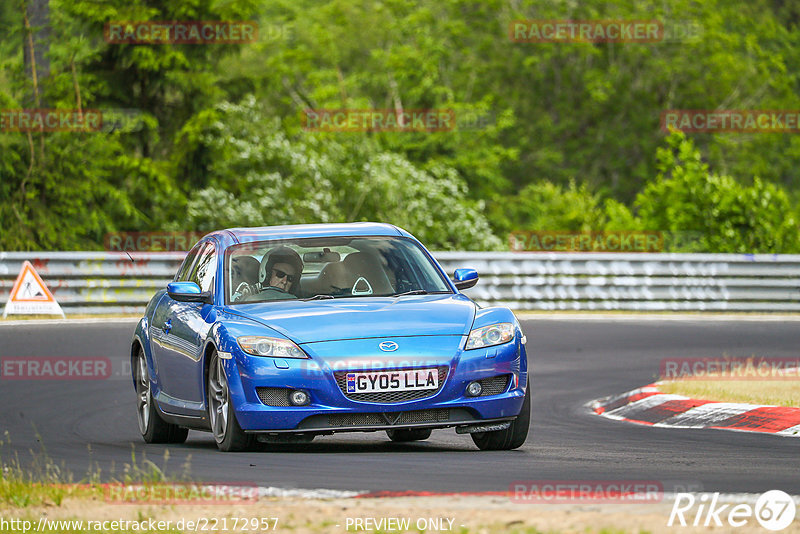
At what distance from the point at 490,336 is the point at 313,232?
5.81 feet

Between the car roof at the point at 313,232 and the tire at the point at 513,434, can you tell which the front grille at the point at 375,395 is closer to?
the tire at the point at 513,434

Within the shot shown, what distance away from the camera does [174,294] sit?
9930mm

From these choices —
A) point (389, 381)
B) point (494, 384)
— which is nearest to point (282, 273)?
point (389, 381)

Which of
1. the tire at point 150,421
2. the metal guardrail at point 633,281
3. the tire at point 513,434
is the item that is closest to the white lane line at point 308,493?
the tire at point 513,434

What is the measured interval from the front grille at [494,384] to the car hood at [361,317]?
12.8 inches

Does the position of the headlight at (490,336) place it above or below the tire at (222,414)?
above

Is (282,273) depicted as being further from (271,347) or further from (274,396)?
(274,396)

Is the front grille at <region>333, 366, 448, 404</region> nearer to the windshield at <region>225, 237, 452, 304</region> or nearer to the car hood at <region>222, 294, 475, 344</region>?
the car hood at <region>222, 294, 475, 344</region>

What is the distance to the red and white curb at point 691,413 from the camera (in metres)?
11.0

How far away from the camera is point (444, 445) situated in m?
10.4

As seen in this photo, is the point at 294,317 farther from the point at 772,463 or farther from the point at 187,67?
the point at 187,67

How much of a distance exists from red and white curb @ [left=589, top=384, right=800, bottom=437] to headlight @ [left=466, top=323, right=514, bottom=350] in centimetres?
240

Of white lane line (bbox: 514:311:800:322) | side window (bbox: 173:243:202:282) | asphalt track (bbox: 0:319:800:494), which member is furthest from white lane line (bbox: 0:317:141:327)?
side window (bbox: 173:243:202:282)

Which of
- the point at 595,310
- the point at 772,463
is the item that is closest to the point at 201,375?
the point at 772,463
